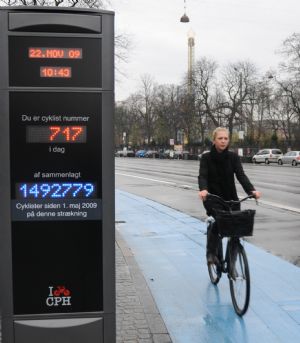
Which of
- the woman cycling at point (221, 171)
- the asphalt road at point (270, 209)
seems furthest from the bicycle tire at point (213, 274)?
the asphalt road at point (270, 209)

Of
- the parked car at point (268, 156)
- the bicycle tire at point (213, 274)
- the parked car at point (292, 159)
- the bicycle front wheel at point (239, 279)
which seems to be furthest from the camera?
the parked car at point (268, 156)

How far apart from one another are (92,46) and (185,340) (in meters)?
2.67

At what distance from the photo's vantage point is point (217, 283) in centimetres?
661

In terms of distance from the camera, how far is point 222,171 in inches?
231

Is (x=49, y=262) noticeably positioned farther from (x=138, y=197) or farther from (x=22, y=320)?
(x=138, y=197)

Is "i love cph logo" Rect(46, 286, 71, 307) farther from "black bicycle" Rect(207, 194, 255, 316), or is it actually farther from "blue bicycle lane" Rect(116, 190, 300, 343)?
"black bicycle" Rect(207, 194, 255, 316)

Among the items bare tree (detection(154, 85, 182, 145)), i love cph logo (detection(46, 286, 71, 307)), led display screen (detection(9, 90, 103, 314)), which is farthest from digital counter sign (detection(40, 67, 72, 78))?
bare tree (detection(154, 85, 182, 145))

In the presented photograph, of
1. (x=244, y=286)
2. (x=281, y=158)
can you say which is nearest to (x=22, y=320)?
(x=244, y=286)

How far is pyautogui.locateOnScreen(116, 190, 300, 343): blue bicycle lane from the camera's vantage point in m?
5.00

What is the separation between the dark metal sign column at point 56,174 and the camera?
367cm

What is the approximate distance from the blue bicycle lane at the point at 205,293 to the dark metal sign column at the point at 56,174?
1.41m

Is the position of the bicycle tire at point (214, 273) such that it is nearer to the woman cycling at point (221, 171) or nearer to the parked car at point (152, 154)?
the woman cycling at point (221, 171)

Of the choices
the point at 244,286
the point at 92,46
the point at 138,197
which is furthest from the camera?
the point at 138,197

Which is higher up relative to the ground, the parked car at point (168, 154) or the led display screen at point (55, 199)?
the led display screen at point (55, 199)
